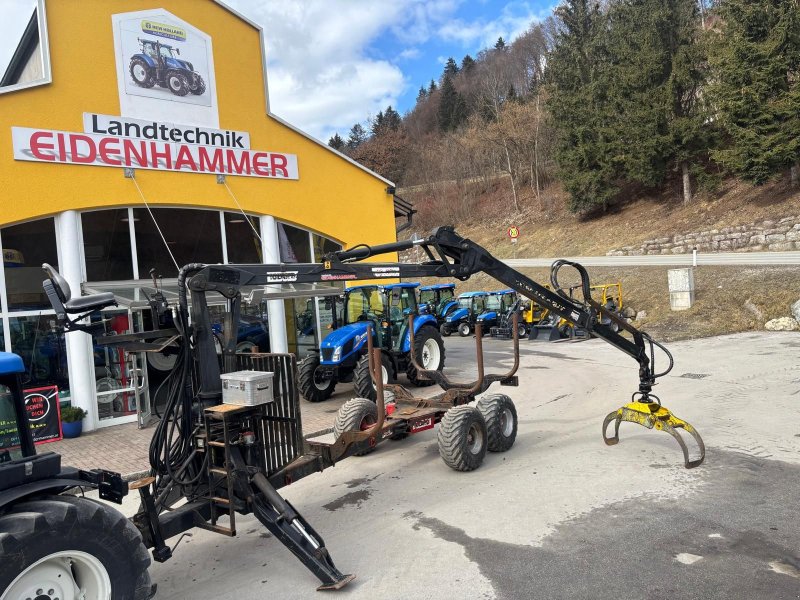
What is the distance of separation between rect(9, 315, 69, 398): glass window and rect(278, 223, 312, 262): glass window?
4922 millimetres

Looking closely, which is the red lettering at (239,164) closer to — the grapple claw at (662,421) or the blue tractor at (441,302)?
the grapple claw at (662,421)

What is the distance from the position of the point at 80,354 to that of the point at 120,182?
327 centimetres

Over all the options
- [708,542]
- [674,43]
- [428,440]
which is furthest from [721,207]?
[708,542]

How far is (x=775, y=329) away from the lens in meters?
17.8

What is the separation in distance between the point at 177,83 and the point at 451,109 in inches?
2437

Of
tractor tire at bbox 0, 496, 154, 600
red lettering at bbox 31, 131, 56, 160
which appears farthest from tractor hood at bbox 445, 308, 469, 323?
tractor tire at bbox 0, 496, 154, 600

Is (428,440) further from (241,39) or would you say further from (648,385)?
(241,39)

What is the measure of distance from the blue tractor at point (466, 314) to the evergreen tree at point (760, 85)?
14.4 meters

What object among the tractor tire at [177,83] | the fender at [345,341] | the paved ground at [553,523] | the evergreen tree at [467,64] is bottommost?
the paved ground at [553,523]

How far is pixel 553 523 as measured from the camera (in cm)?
547

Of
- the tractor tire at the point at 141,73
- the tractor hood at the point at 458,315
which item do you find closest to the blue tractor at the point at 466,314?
the tractor hood at the point at 458,315

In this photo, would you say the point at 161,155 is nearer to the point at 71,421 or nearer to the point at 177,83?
the point at 177,83

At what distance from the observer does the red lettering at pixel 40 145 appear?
10.2 m

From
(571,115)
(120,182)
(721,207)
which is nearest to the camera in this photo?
(120,182)
